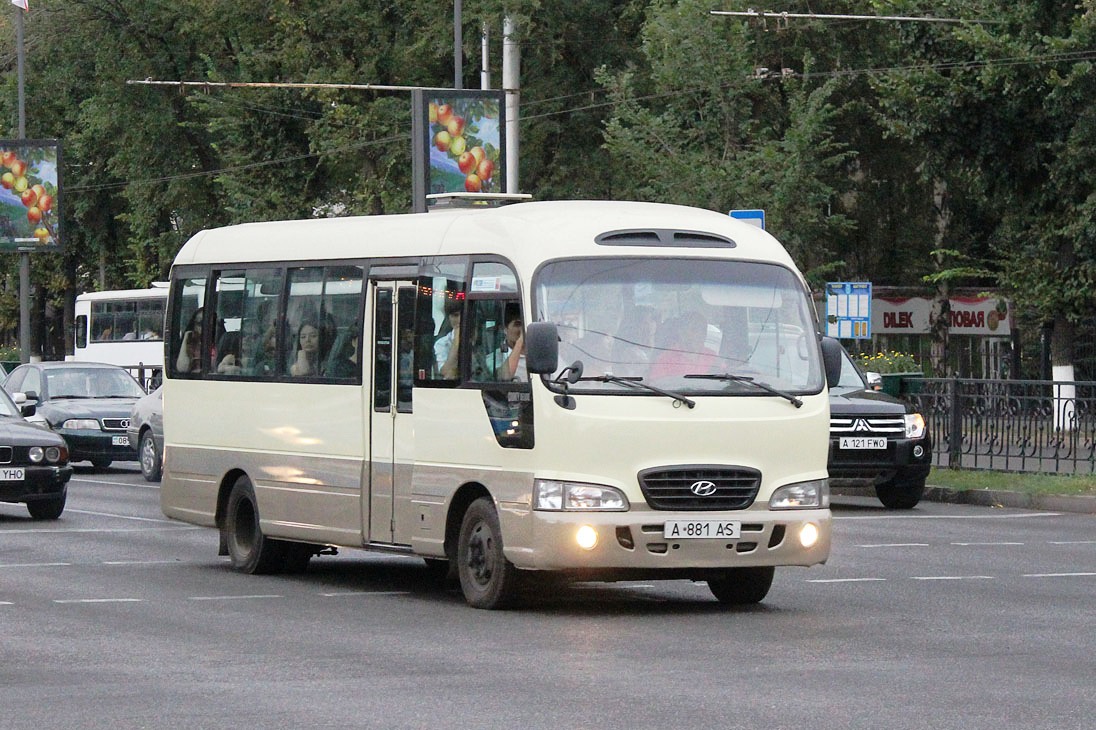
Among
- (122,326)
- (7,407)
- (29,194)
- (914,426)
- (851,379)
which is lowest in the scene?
(914,426)

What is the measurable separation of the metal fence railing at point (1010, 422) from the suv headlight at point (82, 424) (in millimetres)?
11278

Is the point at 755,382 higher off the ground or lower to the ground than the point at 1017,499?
higher

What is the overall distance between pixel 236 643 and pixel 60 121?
59758 mm

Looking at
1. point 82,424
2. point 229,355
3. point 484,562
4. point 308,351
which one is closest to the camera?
point 484,562

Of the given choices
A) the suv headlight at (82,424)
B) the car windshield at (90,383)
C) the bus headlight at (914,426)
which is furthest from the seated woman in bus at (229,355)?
the car windshield at (90,383)

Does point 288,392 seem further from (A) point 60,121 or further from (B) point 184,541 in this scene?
(A) point 60,121

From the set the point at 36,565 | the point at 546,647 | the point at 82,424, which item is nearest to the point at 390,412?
the point at 546,647

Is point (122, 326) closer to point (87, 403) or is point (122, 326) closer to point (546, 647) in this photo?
point (87, 403)

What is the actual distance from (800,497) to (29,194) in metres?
38.0

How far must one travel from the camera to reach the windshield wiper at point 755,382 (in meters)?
13.1

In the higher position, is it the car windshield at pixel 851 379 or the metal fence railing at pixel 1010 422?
the car windshield at pixel 851 379

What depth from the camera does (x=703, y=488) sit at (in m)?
12.9

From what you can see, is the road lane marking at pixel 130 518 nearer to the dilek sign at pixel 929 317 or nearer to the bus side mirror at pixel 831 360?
the bus side mirror at pixel 831 360

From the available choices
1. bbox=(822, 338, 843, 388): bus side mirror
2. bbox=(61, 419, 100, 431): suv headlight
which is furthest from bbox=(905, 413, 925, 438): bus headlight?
bbox=(61, 419, 100, 431): suv headlight
